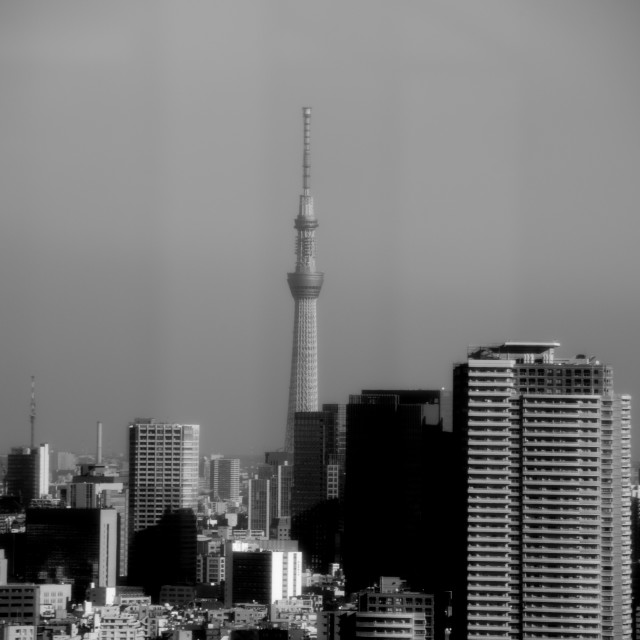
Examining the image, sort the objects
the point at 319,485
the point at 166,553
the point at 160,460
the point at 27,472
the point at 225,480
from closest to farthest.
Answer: the point at 166,553
the point at 319,485
the point at 160,460
the point at 27,472
the point at 225,480

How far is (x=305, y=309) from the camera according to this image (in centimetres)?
5494

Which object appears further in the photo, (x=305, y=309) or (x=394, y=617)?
(x=305, y=309)

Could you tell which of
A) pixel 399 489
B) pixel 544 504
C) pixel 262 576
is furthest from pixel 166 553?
pixel 544 504

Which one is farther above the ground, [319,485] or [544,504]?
[319,485]

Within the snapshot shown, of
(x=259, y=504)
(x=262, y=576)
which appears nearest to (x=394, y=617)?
(x=262, y=576)

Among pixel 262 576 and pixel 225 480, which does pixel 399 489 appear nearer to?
pixel 262 576

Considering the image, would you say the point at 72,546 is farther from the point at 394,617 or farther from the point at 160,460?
the point at 394,617

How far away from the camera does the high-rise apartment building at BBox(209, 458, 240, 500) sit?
179 ft

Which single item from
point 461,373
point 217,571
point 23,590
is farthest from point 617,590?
point 217,571

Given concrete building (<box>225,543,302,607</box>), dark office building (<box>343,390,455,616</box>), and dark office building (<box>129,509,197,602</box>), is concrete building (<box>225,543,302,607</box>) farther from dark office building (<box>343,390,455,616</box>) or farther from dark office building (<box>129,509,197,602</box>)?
dark office building (<box>129,509,197,602</box>)

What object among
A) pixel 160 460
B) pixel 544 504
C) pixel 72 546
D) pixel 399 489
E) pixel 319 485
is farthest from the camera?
pixel 160 460

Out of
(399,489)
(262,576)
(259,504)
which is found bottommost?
(262,576)

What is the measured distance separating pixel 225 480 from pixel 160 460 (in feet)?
27.2

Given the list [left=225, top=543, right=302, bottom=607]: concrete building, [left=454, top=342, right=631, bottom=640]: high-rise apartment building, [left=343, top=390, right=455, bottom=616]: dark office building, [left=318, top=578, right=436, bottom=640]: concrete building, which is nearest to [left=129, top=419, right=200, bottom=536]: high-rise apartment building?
[left=343, top=390, right=455, bottom=616]: dark office building
